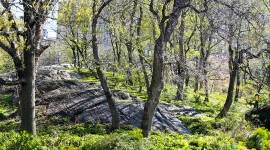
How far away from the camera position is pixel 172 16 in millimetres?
9070

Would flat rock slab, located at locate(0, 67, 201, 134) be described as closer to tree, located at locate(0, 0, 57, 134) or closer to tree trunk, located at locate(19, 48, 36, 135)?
tree trunk, located at locate(19, 48, 36, 135)

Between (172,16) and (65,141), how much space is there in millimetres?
4666

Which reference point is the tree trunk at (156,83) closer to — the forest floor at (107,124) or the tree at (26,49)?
the forest floor at (107,124)

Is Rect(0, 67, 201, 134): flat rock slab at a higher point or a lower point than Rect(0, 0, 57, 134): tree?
lower

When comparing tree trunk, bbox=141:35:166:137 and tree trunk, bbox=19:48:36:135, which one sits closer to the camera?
tree trunk, bbox=19:48:36:135

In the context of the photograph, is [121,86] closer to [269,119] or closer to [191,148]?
[269,119]

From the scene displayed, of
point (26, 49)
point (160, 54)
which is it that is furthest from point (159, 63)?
point (26, 49)

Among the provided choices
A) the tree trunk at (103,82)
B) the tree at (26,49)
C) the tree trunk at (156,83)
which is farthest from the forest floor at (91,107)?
the tree at (26,49)

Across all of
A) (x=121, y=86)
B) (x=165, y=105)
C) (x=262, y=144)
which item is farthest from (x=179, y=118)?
(x=121, y=86)

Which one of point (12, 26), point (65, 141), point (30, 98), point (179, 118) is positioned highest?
point (12, 26)

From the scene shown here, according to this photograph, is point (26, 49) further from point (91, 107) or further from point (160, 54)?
point (91, 107)

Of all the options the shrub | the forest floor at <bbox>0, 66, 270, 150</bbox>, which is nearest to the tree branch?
the forest floor at <bbox>0, 66, 270, 150</bbox>

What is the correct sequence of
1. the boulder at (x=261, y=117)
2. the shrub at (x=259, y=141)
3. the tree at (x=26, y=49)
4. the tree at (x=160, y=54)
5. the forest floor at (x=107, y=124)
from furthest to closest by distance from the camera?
the boulder at (x=261, y=117) → the shrub at (x=259, y=141) → the tree at (x=160, y=54) → the tree at (x=26, y=49) → the forest floor at (x=107, y=124)

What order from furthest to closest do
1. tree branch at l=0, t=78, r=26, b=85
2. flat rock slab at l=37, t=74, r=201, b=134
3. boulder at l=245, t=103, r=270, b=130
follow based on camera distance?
boulder at l=245, t=103, r=270, b=130 < flat rock slab at l=37, t=74, r=201, b=134 < tree branch at l=0, t=78, r=26, b=85
